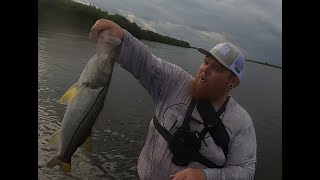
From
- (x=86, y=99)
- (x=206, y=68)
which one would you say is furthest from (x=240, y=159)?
(x=86, y=99)

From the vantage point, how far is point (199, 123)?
13.8 ft

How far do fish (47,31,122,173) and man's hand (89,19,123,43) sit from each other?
42mm

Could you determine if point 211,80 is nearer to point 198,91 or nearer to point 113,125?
point 198,91

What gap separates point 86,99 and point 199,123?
4.54 ft

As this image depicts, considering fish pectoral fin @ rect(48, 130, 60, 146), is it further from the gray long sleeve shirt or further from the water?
the water

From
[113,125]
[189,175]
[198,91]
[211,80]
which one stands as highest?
[211,80]

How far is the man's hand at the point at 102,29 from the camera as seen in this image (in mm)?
3244

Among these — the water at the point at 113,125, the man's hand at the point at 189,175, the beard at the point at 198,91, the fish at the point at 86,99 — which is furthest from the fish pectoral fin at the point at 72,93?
the water at the point at 113,125

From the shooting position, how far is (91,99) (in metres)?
3.29
